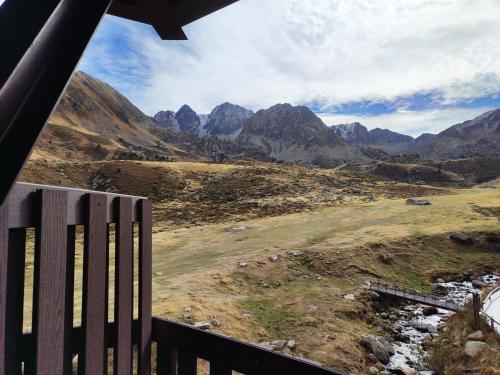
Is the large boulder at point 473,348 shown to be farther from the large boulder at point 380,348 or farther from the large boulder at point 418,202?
the large boulder at point 418,202

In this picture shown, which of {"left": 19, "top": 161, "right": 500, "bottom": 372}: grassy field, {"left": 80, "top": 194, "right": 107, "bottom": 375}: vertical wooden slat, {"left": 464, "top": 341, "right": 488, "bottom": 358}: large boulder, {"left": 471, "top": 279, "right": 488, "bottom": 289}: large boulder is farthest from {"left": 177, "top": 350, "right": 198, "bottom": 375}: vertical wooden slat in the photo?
{"left": 471, "top": 279, "right": 488, "bottom": 289}: large boulder

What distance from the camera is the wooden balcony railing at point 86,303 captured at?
153cm

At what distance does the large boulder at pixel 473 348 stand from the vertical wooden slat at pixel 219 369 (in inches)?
332

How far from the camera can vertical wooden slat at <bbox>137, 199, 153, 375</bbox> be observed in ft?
8.05

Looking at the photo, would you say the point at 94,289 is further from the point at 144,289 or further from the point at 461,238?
the point at 461,238

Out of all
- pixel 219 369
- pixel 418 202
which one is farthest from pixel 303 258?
pixel 418 202

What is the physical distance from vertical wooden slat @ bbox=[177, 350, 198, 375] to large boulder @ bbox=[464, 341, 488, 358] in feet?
27.7

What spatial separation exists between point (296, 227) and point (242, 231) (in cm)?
363

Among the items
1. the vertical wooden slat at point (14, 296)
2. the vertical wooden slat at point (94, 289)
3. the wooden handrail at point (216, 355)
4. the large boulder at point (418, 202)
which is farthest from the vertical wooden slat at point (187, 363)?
the large boulder at point (418, 202)

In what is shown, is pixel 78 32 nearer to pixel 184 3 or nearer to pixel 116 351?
pixel 184 3

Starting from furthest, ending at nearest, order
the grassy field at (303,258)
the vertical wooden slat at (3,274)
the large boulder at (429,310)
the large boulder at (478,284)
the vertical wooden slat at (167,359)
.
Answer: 1. the large boulder at (478,284)
2. the large boulder at (429,310)
3. the grassy field at (303,258)
4. the vertical wooden slat at (167,359)
5. the vertical wooden slat at (3,274)

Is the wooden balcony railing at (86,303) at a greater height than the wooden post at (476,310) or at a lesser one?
greater

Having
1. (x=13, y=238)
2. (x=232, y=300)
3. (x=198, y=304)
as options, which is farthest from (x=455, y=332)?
(x=13, y=238)

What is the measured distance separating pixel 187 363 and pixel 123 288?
0.70 metres
